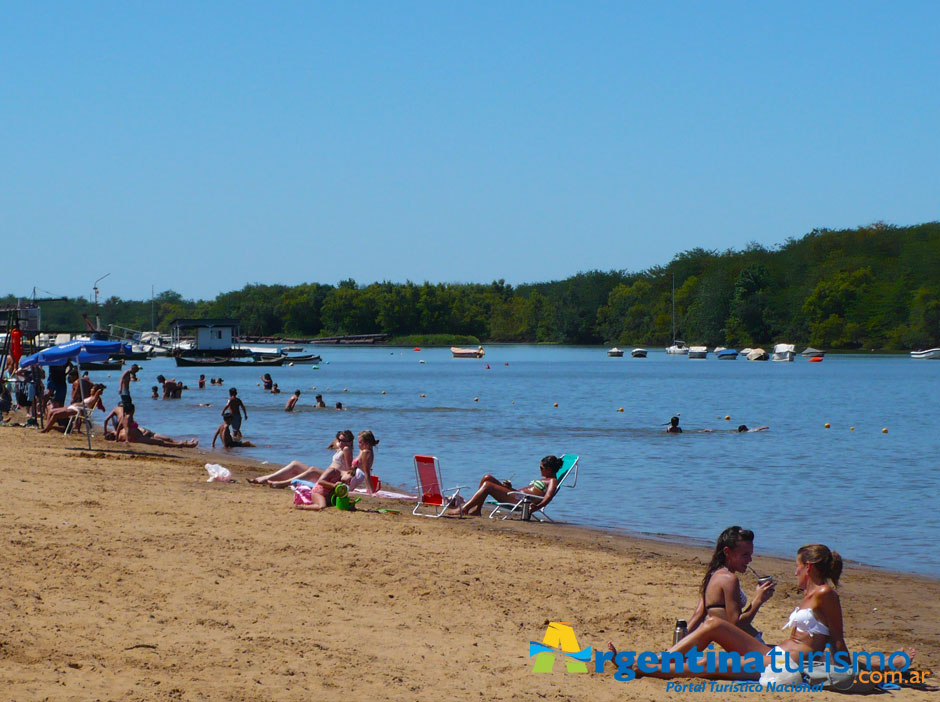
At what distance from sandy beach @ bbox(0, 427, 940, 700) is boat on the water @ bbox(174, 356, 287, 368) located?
68.4 metres

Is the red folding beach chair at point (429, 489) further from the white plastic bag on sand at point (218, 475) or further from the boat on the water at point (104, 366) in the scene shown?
the boat on the water at point (104, 366)

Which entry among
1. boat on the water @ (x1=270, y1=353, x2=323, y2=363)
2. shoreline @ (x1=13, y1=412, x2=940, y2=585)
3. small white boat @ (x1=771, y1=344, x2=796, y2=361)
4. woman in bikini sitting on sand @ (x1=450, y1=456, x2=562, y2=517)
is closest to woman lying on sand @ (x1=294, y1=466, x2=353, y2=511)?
shoreline @ (x1=13, y1=412, x2=940, y2=585)

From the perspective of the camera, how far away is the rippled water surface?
1366cm

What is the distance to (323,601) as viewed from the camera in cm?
730

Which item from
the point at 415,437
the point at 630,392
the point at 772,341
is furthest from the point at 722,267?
the point at 415,437

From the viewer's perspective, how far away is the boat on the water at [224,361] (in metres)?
78.1

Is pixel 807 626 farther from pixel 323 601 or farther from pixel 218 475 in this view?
pixel 218 475

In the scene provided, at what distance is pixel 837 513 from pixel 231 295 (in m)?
192

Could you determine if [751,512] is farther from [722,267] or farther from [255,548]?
[722,267]

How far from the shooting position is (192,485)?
13531 millimetres

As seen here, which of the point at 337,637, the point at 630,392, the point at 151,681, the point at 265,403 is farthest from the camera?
the point at 630,392

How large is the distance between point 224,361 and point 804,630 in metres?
76.3

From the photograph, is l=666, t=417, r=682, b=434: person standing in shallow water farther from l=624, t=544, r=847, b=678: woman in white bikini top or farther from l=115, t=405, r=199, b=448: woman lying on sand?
l=624, t=544, r=847, b=678: woman in white bikini top

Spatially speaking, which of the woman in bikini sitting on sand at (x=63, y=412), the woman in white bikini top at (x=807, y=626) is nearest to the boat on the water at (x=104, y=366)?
the woman in bikini sitting on sand at (x=63, y=412)
